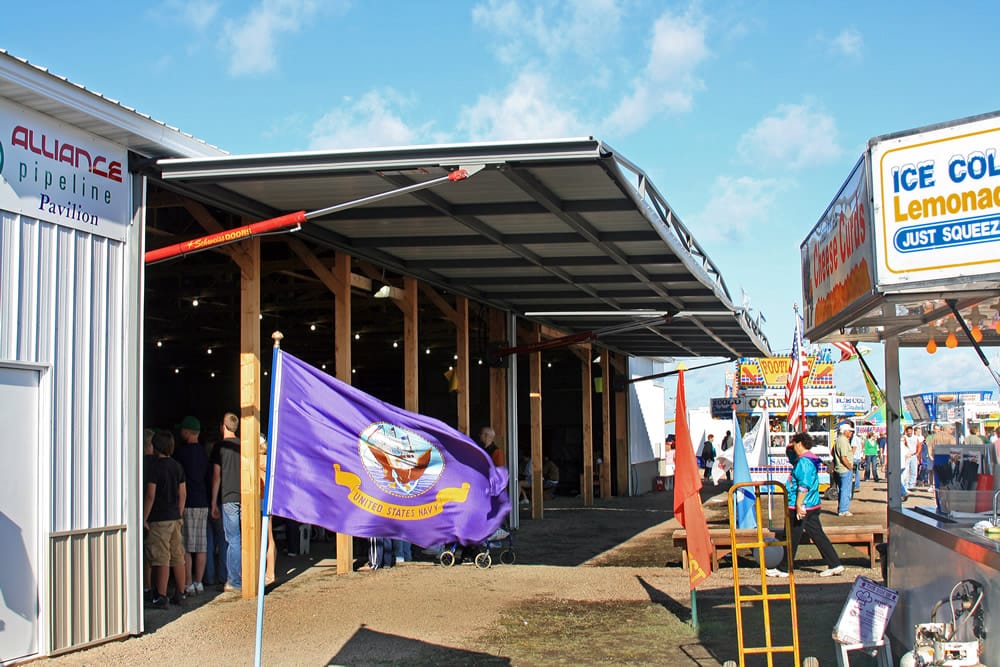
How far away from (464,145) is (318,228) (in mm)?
3700

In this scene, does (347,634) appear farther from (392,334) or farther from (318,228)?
(392,334)

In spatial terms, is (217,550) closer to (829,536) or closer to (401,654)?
(401,654)

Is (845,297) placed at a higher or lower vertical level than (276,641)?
higher

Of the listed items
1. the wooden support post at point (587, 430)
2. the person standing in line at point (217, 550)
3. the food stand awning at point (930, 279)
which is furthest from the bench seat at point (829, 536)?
the wooden support post at point (587, 430)

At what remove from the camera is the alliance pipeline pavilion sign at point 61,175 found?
23.8 feet

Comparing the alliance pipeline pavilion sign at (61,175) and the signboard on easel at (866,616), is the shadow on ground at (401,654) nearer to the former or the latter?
the signboard on easel at (866,616)

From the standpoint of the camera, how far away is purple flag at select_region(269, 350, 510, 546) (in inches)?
230

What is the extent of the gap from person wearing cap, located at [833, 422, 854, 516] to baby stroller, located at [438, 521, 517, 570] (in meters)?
8.35

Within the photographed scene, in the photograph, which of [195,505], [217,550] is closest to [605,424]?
[217,550]

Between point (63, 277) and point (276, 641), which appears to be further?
point (276, 641)

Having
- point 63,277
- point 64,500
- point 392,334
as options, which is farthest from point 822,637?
point 392,334

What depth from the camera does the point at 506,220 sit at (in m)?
10.3

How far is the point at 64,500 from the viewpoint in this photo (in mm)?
7602

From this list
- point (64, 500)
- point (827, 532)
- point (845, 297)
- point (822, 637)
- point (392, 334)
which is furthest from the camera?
point (392, 334)
